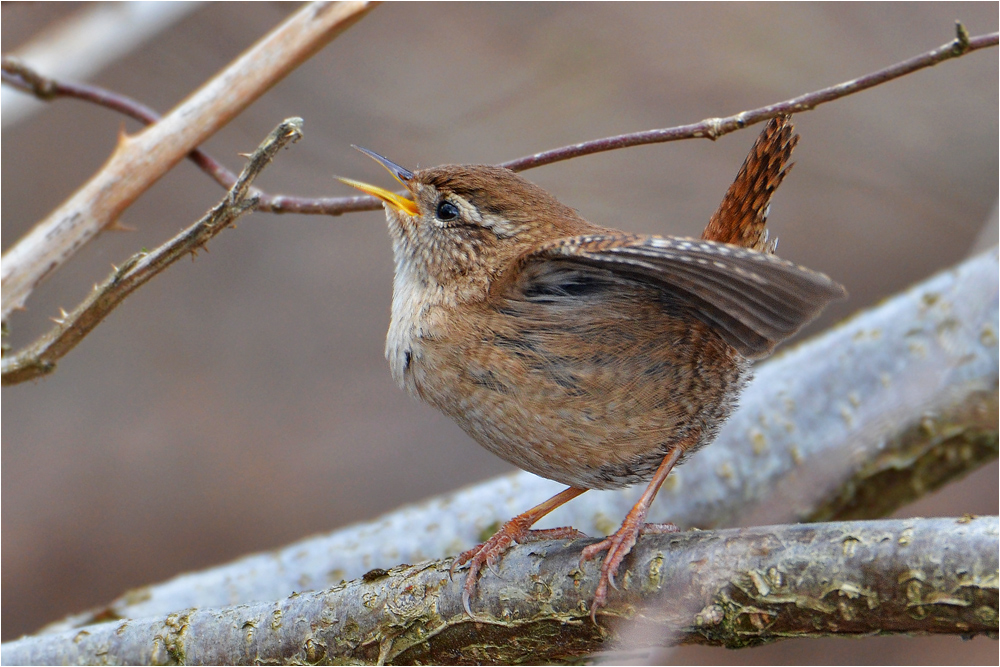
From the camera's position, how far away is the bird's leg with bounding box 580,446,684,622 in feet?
6.29

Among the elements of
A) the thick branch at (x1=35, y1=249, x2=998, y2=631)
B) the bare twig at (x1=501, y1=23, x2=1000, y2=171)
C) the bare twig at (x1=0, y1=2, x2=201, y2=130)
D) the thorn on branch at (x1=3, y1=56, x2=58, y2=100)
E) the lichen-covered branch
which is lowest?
the lichen-covered branch

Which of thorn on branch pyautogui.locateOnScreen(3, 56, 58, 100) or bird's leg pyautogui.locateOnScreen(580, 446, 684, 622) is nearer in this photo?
bird's leg pyautogui.locateOnScreen(580, 446, 684, 622)

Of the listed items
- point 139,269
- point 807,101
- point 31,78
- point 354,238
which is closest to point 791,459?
point 807,101

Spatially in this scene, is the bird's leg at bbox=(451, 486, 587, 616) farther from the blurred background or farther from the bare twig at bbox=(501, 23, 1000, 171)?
the blurred background

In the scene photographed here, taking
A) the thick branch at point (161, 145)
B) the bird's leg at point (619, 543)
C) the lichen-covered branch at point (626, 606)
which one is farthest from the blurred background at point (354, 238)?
the lichen-covered branch at point (626, 606)

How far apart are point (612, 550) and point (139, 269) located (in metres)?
1.32

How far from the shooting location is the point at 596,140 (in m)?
2.45

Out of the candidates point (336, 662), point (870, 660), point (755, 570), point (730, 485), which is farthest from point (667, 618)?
point (870, 660)

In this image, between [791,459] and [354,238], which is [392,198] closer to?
[791,459]

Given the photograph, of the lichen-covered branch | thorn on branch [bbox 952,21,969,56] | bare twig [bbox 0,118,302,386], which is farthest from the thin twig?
the lichen-covered branch

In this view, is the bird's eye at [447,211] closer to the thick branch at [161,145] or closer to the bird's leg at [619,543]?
the thick branch at [161,145]

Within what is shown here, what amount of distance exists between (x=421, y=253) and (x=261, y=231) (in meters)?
4.81

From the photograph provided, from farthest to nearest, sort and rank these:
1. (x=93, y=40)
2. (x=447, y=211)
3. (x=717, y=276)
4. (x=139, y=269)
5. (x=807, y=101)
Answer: (x=93, y=40) < (x=447, y=211) < (x=139, y=269) < (x=807, y=101) < (x=717, y=276)

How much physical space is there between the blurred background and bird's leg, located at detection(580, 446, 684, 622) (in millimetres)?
3613
